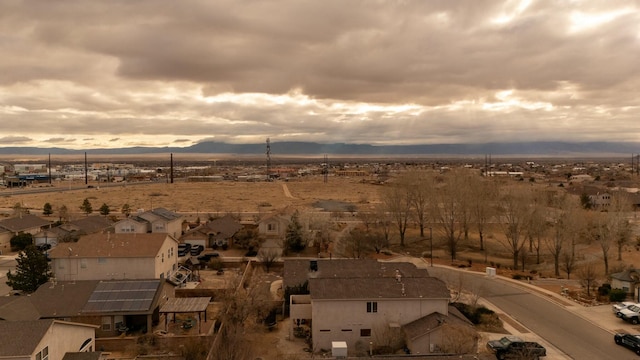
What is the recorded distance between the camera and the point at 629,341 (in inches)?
1107

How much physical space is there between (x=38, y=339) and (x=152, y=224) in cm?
3719

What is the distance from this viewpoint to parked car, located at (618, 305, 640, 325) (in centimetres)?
3234

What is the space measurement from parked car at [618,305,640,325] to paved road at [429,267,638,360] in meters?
2.63

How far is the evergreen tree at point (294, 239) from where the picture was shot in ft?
178

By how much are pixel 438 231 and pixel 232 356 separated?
50881 mm

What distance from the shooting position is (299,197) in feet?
373

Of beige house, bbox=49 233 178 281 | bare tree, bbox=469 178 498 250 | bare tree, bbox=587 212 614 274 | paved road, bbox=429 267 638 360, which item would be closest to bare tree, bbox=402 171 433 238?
bare tree, bbox=469 178 498 250

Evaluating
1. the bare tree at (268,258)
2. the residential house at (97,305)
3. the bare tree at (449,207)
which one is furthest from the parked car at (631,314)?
the residential house at (97,305)

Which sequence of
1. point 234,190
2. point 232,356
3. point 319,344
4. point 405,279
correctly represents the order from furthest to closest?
point 234,190 → point 405,279 → point 319,344 → point 232,356

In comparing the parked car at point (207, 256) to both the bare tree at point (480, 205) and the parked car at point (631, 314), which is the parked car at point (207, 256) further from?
the parked car at point (631, 314)

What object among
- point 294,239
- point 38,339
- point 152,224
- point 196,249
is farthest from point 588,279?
point 152,224

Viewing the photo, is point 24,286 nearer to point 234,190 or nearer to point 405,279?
point 405,279

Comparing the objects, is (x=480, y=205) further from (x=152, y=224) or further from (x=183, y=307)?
(x=152, y=224)

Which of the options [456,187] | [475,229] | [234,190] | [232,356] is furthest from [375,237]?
[234,190]
